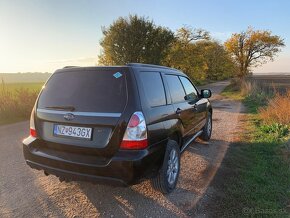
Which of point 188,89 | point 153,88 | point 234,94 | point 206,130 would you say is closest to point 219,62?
point 234,94

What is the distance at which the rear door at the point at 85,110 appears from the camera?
3.12 meters

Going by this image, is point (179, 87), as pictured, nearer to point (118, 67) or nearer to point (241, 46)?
point (118, 67)

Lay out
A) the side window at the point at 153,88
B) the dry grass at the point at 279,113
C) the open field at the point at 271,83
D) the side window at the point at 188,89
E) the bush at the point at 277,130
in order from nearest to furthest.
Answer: the side window at the point at 153,88 < the side window at the point at 188,89 < the bush at the point at 277,130 < the dry grass at the point at 279,113 < the open field at the point at 271,83

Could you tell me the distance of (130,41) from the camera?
2189 cm

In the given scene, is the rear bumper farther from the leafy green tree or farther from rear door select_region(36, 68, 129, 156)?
the leafy green tree

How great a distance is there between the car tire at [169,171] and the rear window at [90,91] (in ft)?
3.47

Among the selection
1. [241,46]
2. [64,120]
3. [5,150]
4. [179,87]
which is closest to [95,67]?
[64,120]

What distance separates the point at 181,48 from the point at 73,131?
101 ft

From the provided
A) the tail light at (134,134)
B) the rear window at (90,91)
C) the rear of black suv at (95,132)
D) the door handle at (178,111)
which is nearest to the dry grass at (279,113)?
the door handle at (178,111)

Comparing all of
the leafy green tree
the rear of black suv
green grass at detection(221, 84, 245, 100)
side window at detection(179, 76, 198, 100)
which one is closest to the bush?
side window at detection(179, 76, 198, 100)

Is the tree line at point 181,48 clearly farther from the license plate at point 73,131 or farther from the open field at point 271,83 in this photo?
the license plate at point 73,131

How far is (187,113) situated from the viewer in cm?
477

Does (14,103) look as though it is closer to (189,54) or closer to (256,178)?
(256,178)

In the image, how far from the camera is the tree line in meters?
22.0
